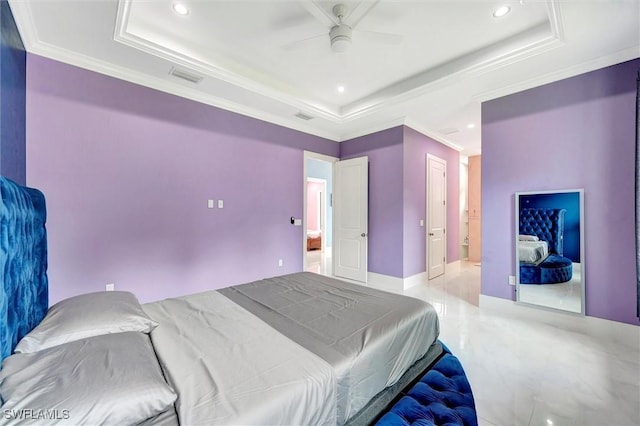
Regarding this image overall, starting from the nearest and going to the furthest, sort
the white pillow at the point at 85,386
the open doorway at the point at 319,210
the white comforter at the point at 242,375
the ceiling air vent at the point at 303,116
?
the white pillow at the point at 85,386, the white comforter at the point at 242,375, the ceiling air vent at the point at 303,116, the open doorway at the point at 319,210

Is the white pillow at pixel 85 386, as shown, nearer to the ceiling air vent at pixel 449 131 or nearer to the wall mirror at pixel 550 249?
the wall mirror at pixel 550 249

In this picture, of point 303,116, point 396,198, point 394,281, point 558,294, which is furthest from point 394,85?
point 558,294

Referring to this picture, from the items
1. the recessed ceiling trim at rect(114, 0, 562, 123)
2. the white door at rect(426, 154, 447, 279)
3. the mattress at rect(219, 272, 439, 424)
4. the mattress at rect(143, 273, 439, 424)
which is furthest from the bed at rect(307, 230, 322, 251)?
the mattress at rect(143, 273, 439, 424)

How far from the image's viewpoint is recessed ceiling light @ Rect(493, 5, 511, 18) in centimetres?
218

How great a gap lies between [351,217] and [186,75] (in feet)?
10.7

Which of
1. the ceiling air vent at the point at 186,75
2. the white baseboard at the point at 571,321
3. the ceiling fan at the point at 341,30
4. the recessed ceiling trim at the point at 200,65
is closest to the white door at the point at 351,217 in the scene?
the recessed ceiling trim at the point at 200,65

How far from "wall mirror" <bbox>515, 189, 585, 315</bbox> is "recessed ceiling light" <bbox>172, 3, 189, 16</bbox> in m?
3.97

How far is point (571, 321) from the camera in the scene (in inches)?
107

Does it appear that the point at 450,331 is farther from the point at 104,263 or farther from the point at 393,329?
the point at 104,263

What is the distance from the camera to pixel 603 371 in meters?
2.00

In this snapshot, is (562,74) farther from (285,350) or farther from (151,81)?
(151,81)

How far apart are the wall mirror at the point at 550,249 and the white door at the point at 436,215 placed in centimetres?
171

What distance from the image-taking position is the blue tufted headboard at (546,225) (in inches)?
111

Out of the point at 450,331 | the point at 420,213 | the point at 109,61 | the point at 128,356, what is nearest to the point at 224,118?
the point at 109,61
